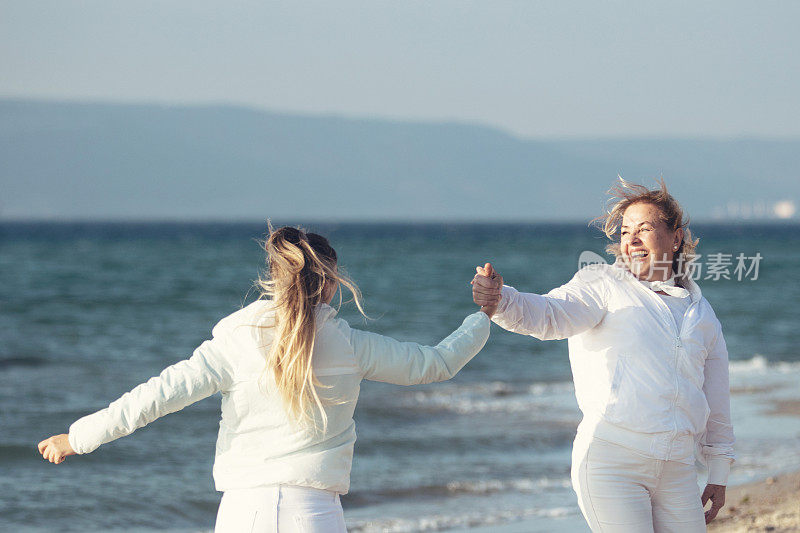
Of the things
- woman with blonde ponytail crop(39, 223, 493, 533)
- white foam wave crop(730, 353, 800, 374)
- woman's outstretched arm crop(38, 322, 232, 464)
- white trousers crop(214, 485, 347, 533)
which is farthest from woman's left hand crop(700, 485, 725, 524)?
white foam wave crop(730, 353, 800, 374)

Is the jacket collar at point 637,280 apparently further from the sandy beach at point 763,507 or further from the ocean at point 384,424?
the sandy beach at point 763,507

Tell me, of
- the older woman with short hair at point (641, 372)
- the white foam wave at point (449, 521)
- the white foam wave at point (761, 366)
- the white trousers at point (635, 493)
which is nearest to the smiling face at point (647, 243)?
the older woman with short hair at point (641, 372)

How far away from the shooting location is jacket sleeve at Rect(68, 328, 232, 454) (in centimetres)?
271

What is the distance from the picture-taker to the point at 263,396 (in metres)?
2.73

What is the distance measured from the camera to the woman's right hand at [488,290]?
3.01 metres

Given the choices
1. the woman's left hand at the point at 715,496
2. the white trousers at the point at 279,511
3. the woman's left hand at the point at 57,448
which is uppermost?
the woman's left hand at the point at 57,448

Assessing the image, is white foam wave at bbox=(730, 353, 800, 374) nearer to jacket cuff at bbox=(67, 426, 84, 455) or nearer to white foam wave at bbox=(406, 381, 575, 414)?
white foam wave at bbox=(406, 381, 575, 414)

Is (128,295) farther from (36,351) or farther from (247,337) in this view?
(247,337)

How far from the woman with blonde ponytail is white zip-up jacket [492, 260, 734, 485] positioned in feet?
1.70

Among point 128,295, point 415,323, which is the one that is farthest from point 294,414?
point 128,295

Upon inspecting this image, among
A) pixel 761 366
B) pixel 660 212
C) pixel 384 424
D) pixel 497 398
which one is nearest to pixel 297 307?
pixel 660 212

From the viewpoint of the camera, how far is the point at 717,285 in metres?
29.9

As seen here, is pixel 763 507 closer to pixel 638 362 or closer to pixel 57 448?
pixel 638 362

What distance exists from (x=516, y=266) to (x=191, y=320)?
22.0 metres
